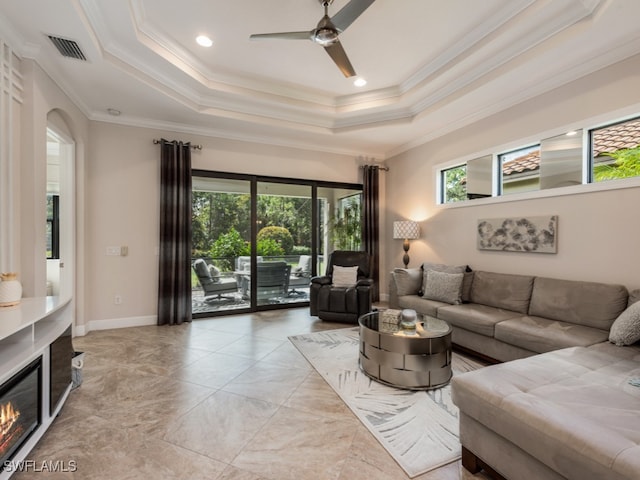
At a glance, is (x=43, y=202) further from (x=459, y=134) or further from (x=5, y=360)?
(x=459, y=134)

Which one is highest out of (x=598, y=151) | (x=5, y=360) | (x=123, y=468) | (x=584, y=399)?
(x=598, y=151)

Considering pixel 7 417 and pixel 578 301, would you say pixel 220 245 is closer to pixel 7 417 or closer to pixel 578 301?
pixel 7 417

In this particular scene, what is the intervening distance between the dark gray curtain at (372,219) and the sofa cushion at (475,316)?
2394mm

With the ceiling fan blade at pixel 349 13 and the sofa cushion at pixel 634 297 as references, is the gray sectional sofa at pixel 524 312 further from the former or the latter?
the ceiling fan blade at pixel 349 13

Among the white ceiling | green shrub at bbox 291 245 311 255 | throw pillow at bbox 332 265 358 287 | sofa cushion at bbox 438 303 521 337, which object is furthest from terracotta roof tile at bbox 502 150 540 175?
green shrub at bbox 291 245 311 255

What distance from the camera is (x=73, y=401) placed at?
2422 millimetres

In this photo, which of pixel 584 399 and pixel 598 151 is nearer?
pixel 584 399

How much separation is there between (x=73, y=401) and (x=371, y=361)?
7.96ft

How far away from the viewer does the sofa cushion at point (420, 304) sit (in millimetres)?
3740

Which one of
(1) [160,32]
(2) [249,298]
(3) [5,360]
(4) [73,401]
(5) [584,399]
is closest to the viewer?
(5) [584,399]

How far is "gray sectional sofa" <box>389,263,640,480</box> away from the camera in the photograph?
127 cm

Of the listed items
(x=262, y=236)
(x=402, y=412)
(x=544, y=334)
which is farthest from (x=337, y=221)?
(x=402, y=412)

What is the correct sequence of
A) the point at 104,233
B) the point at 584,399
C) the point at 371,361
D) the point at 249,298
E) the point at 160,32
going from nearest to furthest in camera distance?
1. the point at 584,399
2. the point at 371,361
3. the point at 160,32
4. the point at 104,233
5. the point at 249,298

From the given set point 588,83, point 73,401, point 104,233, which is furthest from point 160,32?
point 588,83
